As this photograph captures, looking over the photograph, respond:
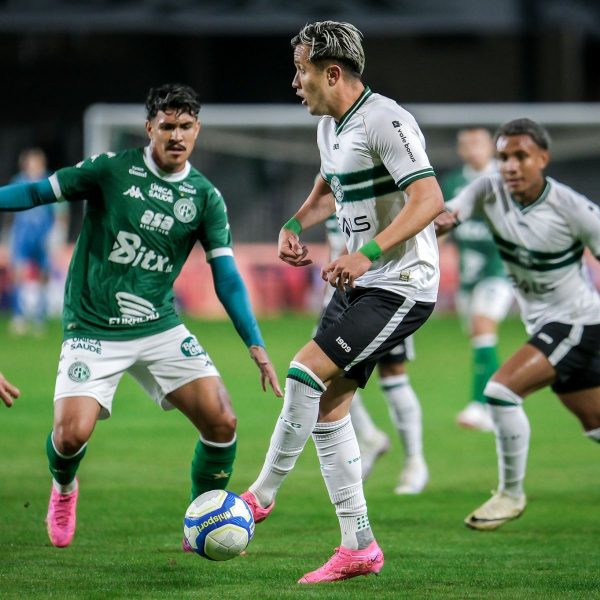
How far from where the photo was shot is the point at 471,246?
38.4 feet

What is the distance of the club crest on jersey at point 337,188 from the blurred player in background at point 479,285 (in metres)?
5.04

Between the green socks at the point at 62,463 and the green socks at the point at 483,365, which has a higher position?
the green socks at the point at 62,463

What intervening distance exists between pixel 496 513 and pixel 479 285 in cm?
452

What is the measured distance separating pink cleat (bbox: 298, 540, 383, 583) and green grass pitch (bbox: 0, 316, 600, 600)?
0.21ft

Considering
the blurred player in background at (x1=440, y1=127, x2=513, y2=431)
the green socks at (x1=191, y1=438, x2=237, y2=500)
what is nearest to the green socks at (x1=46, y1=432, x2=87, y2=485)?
the green socks at (x1=191, y1=438, x2=237, y2=500)

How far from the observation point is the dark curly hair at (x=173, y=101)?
243 inches

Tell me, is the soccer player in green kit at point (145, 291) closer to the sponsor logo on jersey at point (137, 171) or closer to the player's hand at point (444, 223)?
the sponsor logo on jersey at point (137, 171)

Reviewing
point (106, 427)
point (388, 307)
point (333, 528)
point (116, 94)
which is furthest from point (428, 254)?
point (116, 94)

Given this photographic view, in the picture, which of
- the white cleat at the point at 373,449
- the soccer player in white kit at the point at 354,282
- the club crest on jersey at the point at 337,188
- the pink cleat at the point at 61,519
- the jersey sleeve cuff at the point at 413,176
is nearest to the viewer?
the jersey sleeve cuff at the point at 413,176

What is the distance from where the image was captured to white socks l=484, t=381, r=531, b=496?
673cm

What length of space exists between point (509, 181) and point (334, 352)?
209cm

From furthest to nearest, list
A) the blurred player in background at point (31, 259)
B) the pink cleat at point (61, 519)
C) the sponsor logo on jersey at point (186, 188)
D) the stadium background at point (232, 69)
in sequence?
the stadium background at point (232, 69)
the blurred player in background at point (31, 259)
the sponsor logo on jersey at point (186, 188)
the pink cleat at point (61, 519)

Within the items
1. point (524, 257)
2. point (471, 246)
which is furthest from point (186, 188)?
point (471, 246)

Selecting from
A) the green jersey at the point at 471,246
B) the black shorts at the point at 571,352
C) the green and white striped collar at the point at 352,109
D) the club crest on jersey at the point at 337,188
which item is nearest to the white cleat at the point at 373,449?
the black shorts at the point at 571,352
